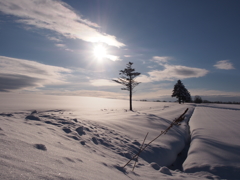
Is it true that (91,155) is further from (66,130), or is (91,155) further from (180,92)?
A: (180,92)

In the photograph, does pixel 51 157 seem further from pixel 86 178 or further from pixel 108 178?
pixel 108 178

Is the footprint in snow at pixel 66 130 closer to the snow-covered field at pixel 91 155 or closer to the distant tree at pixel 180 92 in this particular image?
the snow-covered field at pixel 91 155

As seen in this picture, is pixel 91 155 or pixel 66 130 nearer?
pixel 91 155

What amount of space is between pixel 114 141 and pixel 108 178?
2328 mm

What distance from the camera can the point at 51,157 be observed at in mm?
1769

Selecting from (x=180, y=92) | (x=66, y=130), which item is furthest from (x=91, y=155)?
(x=180, y=92)

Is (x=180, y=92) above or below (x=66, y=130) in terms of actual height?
above

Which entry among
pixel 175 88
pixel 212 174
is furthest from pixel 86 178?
pixel 175 88

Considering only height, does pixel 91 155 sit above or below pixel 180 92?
below

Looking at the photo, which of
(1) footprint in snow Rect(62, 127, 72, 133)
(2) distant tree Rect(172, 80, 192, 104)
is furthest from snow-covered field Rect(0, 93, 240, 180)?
(2) distant tree Rect(172, 80, 192, 104)

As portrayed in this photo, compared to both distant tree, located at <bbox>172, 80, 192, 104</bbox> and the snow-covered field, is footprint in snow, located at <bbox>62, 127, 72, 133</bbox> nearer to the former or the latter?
the snow-covered field

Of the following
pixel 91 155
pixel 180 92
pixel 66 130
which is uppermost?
pixel 180 92

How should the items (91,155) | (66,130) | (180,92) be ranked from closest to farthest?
1. (91,155)
2. (66,130)
3. (180,92)

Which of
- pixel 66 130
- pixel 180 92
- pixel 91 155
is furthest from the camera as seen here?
pixel 180 92
